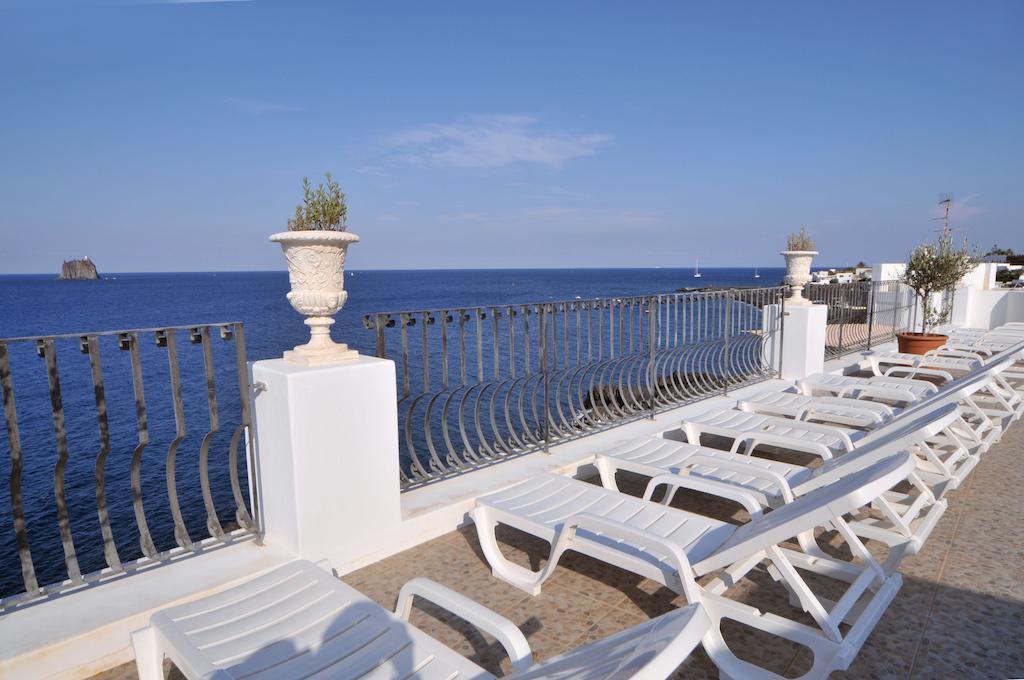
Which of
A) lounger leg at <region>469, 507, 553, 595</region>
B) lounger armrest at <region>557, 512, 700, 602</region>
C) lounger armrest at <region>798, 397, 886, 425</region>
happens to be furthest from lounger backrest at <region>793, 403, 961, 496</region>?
lounger armrest at <region>798, 397, 886, 425</region>

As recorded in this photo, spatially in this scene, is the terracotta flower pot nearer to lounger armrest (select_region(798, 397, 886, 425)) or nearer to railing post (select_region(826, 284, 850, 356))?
railing post (select_region(826, 284, 850, 356))

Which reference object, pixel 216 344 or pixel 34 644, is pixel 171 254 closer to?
pixel 216 344

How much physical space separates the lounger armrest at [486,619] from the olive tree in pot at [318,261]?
150 centimetres

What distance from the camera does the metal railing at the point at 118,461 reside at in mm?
2539

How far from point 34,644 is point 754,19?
57.1ft

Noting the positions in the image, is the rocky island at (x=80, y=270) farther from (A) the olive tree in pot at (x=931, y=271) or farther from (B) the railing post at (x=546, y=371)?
(A) the olive tree in pot at (x=931, y=271)

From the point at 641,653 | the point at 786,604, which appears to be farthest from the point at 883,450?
the point at 641,653

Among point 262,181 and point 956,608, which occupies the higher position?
point 262,181

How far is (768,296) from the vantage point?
7496 mm

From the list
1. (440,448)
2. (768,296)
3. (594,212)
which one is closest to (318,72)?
(440,448)

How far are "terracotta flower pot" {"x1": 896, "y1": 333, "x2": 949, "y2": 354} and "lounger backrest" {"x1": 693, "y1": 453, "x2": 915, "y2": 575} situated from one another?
27.8ft

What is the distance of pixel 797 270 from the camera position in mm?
7270

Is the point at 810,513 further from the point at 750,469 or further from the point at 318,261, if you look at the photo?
the point at 318,261

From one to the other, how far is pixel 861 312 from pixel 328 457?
10857 mm
